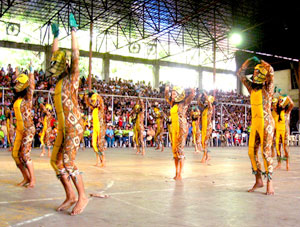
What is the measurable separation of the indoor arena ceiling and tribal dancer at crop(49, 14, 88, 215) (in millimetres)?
18567

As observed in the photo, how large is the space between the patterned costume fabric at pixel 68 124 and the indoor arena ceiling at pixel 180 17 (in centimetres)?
1866

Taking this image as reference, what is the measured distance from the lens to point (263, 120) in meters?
5.56

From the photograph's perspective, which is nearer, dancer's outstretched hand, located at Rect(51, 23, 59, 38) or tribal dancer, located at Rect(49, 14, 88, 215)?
tribal dancer, located at Rect(49, 14, 88, 215)

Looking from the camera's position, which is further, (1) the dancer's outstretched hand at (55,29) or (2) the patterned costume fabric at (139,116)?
(2) the patterned costume fabric at (139,116)

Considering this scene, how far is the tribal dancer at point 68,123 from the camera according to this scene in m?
4.13

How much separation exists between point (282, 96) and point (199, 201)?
5702 millimetres

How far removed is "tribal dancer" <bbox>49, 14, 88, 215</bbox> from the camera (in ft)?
13.6

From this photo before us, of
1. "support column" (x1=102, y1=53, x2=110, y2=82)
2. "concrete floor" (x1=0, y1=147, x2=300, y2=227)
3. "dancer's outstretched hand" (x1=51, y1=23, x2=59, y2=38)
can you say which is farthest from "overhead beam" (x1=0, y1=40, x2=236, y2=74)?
"dancer's outstretched hand" (x1=51, y1=23, x2=59, y2=38)

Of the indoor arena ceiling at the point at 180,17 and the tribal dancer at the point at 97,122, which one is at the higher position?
the indoor arena ceiling at the point at 180,17

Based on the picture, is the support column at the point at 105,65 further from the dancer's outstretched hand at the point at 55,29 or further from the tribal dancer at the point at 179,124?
the dancer's outstretched hand at the point at 55,29

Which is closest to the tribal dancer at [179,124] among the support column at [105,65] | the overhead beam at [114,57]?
the overhead beam at [114,57]

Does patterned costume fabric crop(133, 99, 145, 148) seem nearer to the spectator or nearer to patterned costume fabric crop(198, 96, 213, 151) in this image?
patterned costume fabric crop(198, 96, 213, 151)

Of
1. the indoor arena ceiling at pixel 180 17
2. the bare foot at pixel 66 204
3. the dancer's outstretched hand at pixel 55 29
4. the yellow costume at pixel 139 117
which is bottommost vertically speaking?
the bare foot at pixel 66 204

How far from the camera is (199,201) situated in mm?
4809
